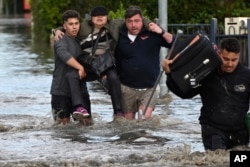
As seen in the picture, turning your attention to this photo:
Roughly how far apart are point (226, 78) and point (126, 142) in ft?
6.16

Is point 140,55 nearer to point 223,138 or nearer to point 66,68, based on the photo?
point 66,68

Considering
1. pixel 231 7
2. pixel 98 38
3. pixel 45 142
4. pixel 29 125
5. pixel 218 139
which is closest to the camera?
pixel 218 139

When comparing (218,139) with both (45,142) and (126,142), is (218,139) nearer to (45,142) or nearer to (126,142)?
(126,142)

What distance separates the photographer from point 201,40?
8734mm

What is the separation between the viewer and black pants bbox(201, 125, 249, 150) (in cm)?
848

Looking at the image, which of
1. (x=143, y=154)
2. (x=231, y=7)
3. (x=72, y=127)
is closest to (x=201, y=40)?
(x=143, y=154)

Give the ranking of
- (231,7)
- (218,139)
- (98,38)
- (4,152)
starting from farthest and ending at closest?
(231,7) → (98,38) → (4,152) → (218,139)

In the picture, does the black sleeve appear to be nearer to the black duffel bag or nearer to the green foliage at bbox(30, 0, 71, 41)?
the black duffel bag

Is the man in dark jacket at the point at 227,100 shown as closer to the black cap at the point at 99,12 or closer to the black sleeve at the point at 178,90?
the black sleeve at the point at 178,90

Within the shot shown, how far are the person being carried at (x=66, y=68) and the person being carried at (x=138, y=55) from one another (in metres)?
0.51

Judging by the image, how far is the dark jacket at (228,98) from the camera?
27.7ft

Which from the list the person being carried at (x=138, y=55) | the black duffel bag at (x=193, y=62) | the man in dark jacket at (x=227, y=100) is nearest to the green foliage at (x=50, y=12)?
the person being carried at (x=138, y=55)

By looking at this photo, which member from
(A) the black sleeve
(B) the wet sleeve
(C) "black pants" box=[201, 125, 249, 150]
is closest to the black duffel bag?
(A) the black sleeve

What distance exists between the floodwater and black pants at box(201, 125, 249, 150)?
9 centimetres
